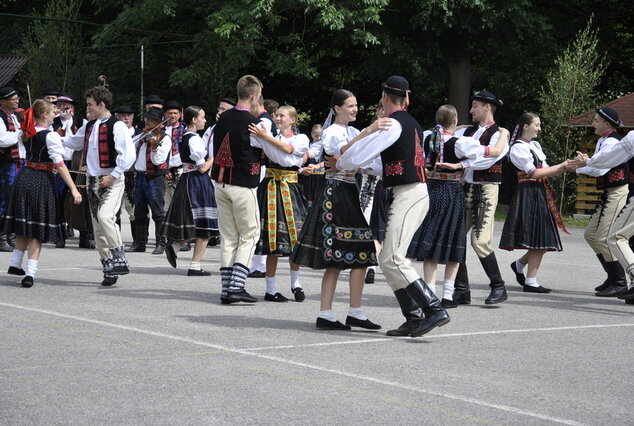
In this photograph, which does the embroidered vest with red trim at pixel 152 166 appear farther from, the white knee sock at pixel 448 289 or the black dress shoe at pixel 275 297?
the white knee sock at pixel 448 289

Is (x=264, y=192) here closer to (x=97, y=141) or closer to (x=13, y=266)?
(x=97, y=141)

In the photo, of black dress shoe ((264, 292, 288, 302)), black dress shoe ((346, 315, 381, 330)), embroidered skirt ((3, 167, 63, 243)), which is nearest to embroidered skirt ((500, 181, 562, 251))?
black dress shoe ((264, 292, 288, 302))

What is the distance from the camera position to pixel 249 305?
9422 mm

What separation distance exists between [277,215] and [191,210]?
2.98 m

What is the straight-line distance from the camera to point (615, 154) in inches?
406

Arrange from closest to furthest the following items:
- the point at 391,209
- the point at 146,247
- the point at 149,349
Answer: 1. the point at 149,349
2. the point at 391,209
3. the point at 146,247

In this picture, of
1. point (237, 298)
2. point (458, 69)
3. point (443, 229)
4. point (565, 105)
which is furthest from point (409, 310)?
point (458, 69)

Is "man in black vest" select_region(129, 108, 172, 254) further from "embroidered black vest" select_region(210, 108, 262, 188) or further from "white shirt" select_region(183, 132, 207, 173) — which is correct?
"embroidered black vest" select_region(210, 108, 262, 188)

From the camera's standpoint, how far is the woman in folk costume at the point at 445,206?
9.41 metres

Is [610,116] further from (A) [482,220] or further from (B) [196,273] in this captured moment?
(B) [196,273]

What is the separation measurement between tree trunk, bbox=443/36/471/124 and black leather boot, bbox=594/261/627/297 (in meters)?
19.6

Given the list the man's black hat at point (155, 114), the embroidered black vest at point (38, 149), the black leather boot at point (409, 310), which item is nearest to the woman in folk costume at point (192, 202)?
the man's black hat at point (155, 114)

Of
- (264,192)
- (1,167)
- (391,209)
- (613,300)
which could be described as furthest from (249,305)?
(1,167)

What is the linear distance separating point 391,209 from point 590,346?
1.77 m
